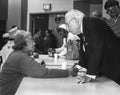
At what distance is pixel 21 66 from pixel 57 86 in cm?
59

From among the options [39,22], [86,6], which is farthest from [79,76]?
[39,22]

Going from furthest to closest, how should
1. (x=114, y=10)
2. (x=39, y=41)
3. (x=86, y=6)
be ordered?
(x=39, y=41), (x=86, y=6), (x=114, y=10)

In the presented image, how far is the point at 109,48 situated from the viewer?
2.18m

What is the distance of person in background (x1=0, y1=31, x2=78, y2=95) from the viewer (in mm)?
2469

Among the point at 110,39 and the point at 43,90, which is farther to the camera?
the point at 110,39

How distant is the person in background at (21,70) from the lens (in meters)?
2.47

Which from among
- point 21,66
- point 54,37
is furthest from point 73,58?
point 54,37

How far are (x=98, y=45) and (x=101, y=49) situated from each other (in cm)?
4

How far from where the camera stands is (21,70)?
8.42 ft

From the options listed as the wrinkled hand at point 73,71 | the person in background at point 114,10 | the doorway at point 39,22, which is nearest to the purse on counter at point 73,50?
the person in background at point 114,10

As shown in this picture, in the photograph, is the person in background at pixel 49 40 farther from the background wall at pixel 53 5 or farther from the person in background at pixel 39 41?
the background wall at pixel 53 5

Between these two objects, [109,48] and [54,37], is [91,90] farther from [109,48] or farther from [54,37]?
[54,37]

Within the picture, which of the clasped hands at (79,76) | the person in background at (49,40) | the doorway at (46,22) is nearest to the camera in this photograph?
the clasped hands at (79,76)

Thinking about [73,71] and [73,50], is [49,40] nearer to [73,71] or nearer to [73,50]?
[73,50]
